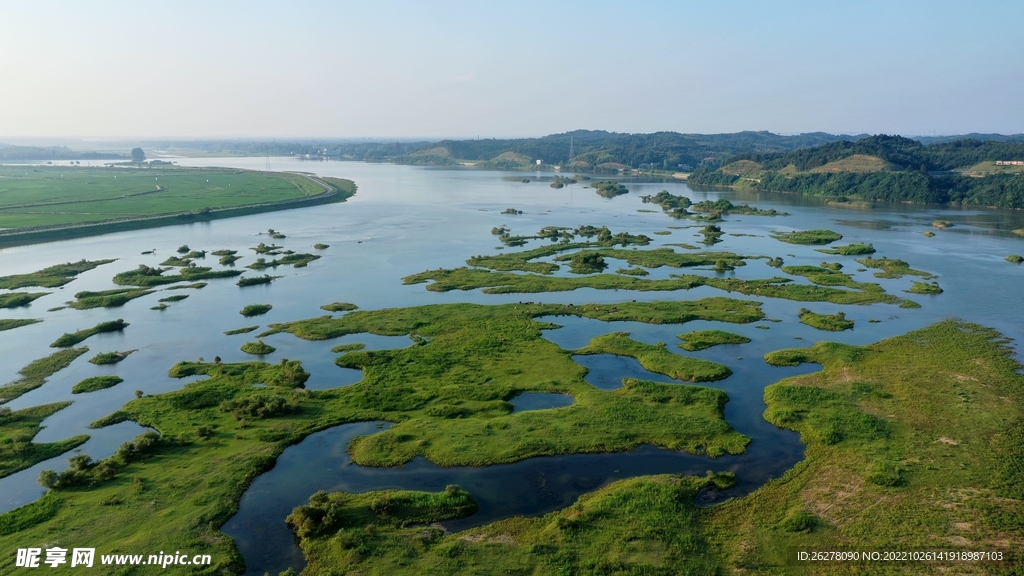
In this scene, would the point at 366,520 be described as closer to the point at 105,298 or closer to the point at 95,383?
the point at 95,383

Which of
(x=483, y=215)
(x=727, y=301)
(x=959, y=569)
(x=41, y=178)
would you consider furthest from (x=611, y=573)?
(x=41, y=178)

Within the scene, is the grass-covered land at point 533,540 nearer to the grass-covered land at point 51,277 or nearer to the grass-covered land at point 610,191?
the grass-covered land at point 51,277

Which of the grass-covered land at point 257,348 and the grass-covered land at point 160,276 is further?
the grass-covered land at point 160,276

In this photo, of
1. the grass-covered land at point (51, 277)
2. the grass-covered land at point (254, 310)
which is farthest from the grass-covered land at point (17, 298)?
the grass-covered land at point (254, 310)

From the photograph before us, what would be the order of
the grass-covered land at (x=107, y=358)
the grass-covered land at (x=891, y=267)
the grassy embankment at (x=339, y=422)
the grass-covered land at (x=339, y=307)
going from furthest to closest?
the grass-covered land at (x=891, y=267)
the grass-covered land at (x=339, y=307)
the grass-covered land at (x=107, y=358)
the grassy embankment at (x=339, y=422)

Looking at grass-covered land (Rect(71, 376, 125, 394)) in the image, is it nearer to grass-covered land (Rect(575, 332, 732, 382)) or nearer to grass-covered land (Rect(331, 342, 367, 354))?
grass-covered land (Rect(331, 342, 367, 354))

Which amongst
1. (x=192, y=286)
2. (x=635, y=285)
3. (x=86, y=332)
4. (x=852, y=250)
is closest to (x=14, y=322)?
(x=86, y=332)
